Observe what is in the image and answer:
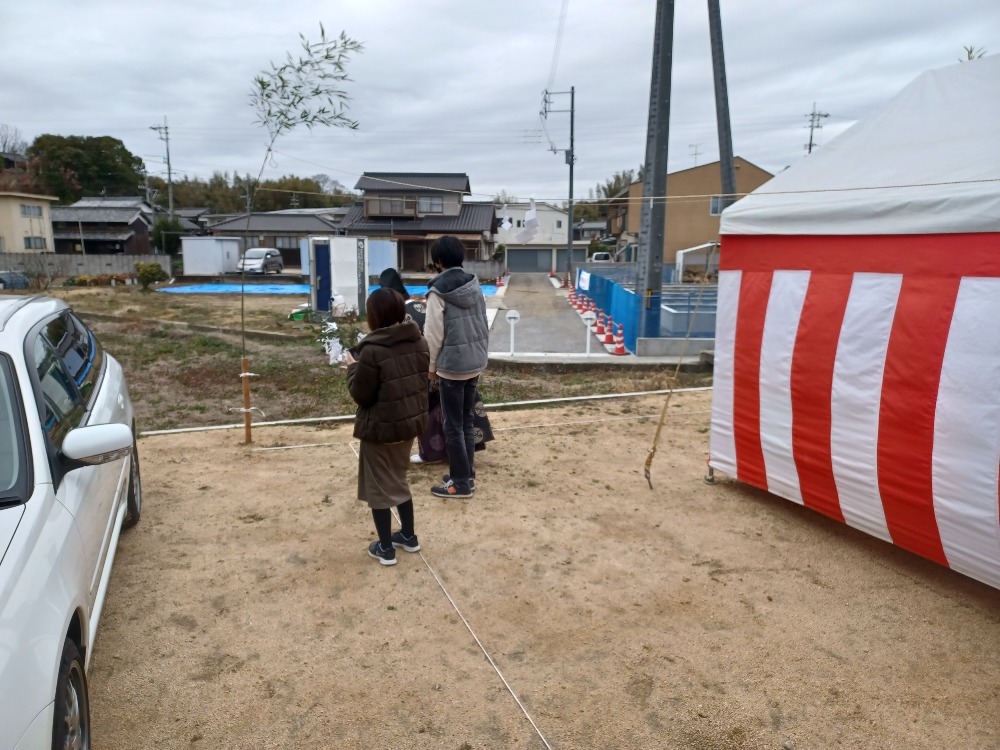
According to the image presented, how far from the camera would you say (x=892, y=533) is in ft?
Result: 10.8

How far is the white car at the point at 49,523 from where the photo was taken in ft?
4.98

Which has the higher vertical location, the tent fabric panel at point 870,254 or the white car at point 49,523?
the tent fabric panel at point 870,254

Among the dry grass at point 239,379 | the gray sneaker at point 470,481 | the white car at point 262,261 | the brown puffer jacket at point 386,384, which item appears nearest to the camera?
the brown puffer jacket at point 386,384

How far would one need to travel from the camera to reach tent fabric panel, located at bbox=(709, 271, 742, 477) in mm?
4195

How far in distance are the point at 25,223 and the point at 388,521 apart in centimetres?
4087

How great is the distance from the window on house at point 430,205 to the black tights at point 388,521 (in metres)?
36.8

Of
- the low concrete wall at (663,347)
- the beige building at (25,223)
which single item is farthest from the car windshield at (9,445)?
the beige building at (25,223)

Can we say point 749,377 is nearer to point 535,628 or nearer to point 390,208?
point 535,628

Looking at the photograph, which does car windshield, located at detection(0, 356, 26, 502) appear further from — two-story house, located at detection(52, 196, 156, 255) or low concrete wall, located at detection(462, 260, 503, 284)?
two-story house, located at detection(52, 196, 156, 255)

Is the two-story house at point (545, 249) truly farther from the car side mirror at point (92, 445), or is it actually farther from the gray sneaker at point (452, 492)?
the car side mirror at point (92, 445)

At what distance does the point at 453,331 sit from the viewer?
402 cm

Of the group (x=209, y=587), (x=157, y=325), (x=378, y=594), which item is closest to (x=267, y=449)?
(x=209, y=587)

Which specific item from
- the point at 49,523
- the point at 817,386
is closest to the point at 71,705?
the point at 49,523

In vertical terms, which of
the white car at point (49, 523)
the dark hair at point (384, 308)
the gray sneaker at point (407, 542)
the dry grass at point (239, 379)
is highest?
the dark hair at point (384, 308)
